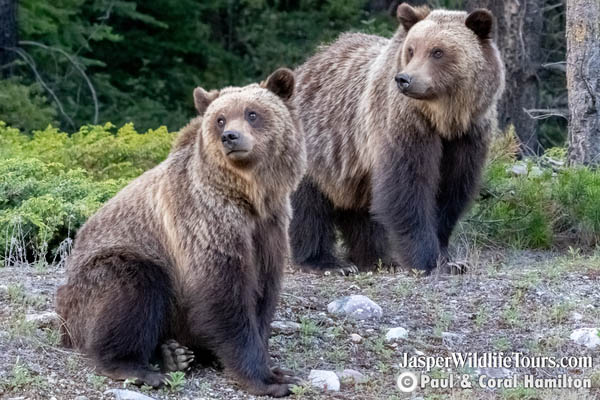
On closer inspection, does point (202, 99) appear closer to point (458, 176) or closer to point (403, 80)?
point (403, 80)

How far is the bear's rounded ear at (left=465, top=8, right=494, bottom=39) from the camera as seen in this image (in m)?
8.07

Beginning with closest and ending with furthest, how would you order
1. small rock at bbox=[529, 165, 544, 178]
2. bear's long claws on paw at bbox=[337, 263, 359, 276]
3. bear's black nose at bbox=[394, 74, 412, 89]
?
bear's black nose at bbox=[394, 74, 412, 89], bear's long claws on paw at bbox=[337, 263, 359, 276], small rock at bbox=[529, 165, 544, 178]

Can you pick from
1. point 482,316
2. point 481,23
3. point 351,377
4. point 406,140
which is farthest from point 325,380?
point 481,23

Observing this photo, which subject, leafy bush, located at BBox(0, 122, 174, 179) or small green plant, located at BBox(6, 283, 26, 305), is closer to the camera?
small green plant, located at BBox(6, 283, 26, 305)

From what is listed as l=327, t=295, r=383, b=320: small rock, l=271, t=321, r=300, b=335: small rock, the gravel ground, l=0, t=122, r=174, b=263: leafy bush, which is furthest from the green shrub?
l=327, t=295, r=383, b=320: small rock

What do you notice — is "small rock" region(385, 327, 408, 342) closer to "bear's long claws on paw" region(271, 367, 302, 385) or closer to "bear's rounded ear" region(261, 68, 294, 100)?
"bear's long claws on paw" region(271, 367, 302, 385)

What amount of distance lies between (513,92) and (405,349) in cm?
796

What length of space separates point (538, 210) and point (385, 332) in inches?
138

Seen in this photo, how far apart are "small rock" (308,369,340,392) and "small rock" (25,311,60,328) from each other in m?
1.47

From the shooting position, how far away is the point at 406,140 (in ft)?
27.0

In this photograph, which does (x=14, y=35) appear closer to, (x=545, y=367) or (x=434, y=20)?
(x=434, y=20)

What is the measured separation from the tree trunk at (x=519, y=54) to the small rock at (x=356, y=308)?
6768 mm

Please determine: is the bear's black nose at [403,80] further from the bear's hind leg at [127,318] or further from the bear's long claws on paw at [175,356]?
the bear's long claws on paw at [175,356]

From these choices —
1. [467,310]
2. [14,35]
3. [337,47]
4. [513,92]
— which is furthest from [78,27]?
[467,310]
